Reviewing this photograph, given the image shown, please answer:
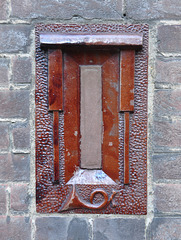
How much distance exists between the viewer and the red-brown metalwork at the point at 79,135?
2.57 ft

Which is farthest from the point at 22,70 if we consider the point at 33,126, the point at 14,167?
the point at 14,167

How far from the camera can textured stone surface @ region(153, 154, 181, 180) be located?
0.81 meters

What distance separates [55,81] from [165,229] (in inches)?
24.2

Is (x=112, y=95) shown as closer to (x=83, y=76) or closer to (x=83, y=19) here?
(x=83, y=76)

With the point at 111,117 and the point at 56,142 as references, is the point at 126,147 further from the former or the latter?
the point at 56,142

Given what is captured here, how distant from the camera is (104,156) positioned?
2.63ft

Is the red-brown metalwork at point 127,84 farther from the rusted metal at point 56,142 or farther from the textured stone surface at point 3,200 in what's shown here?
the textured stone surface at point 3,200

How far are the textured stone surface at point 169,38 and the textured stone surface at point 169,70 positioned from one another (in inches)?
1.4

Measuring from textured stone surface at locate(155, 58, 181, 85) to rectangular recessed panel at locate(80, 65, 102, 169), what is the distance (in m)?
0.20

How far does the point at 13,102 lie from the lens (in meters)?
0.81

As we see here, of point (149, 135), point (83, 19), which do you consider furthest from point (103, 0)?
point (149, 135)

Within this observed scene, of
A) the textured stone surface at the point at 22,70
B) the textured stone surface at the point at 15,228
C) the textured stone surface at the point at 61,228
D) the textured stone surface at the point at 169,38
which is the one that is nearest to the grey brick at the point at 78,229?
the textured stone surface at the point at 61,228

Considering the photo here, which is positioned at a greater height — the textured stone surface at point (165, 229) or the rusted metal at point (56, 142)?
the rusted metal at point (56, 142)

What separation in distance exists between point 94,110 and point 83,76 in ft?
0.38
